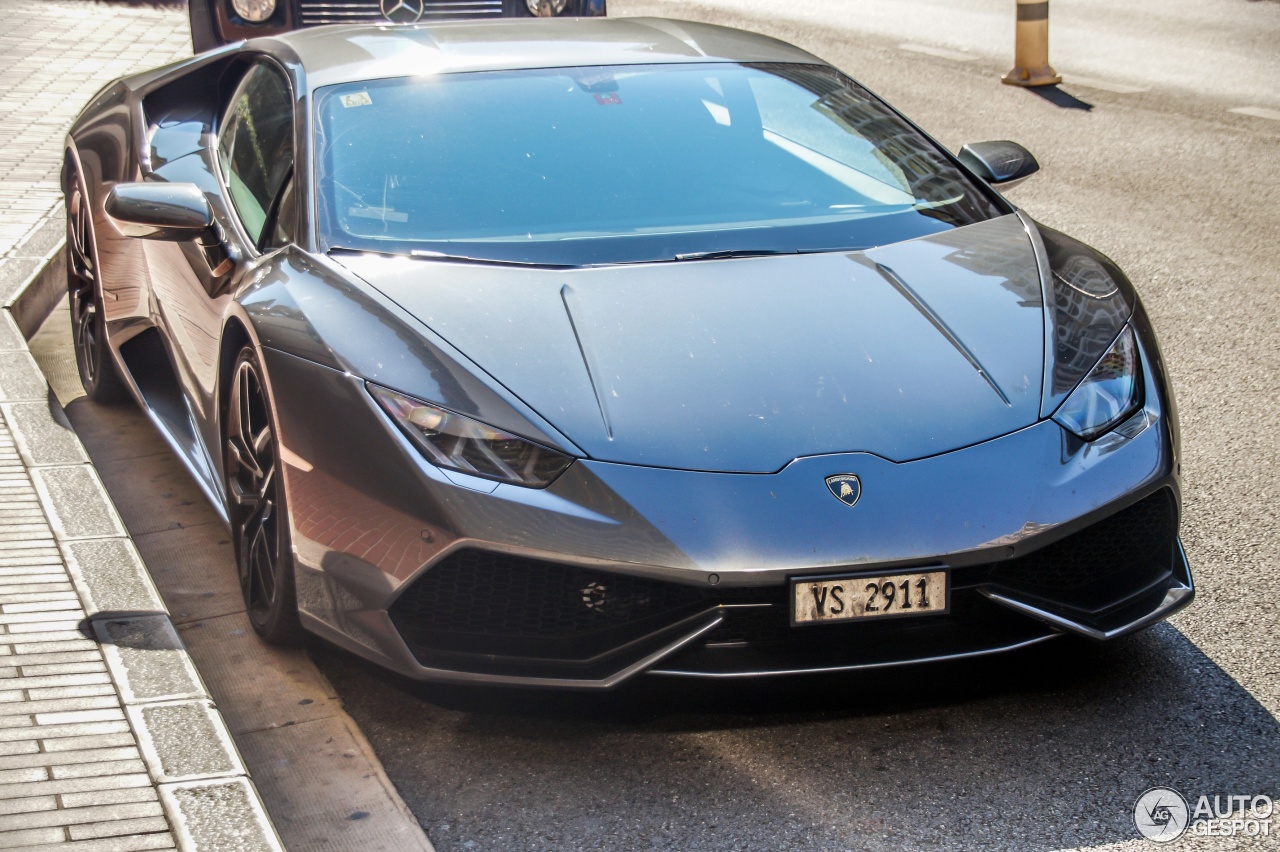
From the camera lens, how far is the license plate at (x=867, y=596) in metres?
3.02

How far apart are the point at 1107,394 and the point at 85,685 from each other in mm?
2225

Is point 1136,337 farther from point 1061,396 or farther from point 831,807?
point 831,807

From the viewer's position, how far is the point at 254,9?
8312mm

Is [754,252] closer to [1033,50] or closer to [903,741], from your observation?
[903,741]

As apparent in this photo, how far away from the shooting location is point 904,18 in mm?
15117

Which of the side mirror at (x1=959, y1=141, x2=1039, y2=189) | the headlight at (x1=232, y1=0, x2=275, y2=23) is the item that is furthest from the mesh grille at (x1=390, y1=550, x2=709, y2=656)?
the headlight at (x1=232, y1=0, x2=275, y2=23)

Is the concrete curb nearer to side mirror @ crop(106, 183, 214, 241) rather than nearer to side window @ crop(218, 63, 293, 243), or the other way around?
side mirror @ crop(106, 183, 214, 241)

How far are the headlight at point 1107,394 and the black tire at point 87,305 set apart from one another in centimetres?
330

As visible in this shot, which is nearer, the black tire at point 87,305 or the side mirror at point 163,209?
the side mirror at point 163,209

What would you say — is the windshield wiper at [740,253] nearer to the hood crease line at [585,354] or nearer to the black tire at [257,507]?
the hood crease line at [585,354]

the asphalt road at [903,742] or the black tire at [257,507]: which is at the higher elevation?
the black tire at [257,507]

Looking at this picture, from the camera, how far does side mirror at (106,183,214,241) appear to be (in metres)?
4.16

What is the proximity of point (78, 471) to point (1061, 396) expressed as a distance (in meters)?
2.76

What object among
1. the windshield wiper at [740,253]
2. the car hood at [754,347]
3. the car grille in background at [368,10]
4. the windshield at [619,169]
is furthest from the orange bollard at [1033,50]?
the windshield wiper at [740,253]
